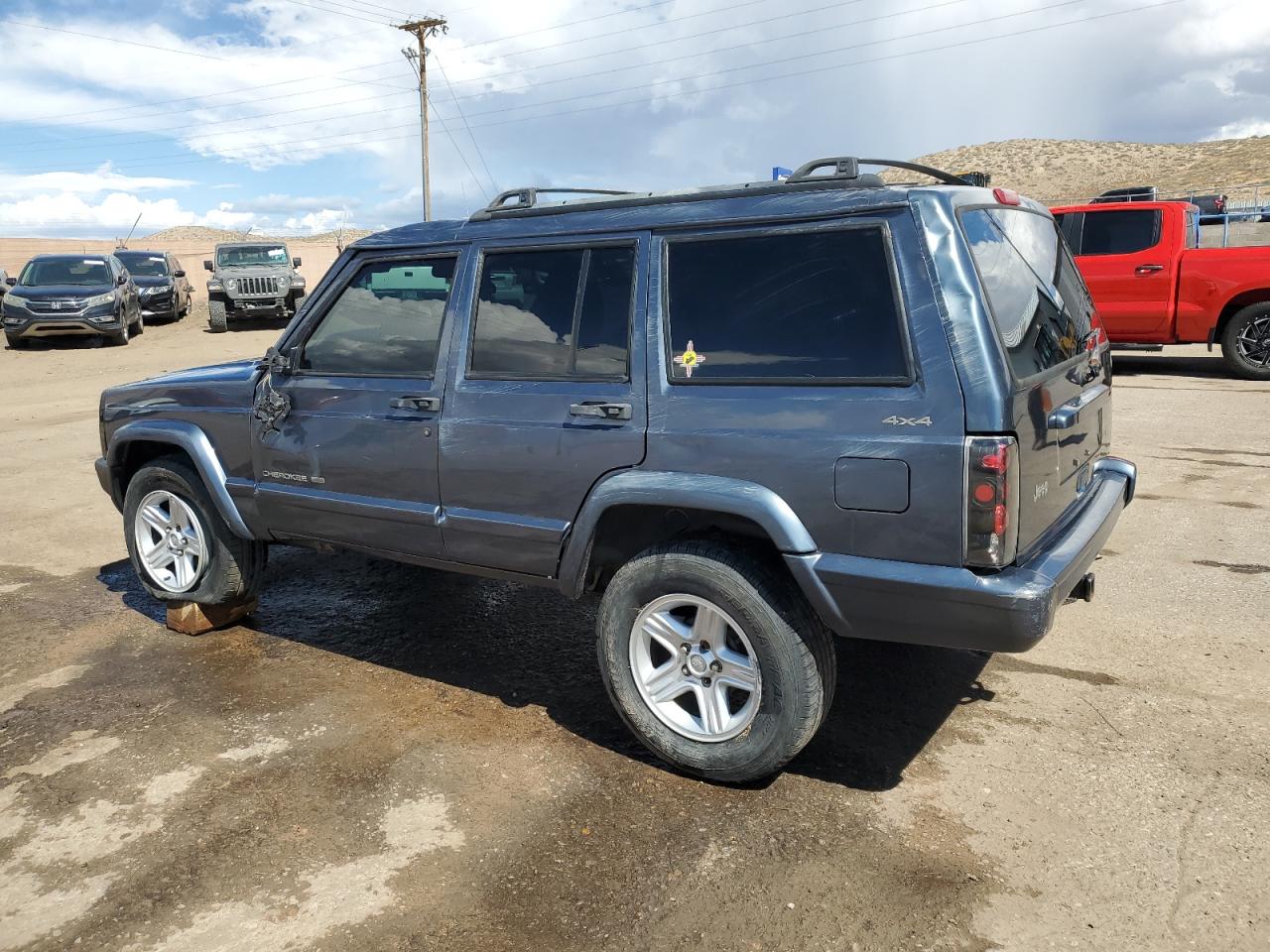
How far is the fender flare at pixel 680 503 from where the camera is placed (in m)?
3.10

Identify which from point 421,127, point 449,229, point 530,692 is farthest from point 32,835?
point 421,127

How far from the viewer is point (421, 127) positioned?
39.7 metres

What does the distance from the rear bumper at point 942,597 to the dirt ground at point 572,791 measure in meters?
0.63

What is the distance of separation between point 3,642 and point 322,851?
280 cm

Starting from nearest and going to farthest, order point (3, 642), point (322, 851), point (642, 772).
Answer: point (322, 851)
point (642, 772)
point (3, 642)

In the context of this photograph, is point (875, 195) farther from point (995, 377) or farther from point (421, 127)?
point (421, 127)

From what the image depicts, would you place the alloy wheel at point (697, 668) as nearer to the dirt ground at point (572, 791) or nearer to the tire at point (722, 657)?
the tire at point (722, 657)

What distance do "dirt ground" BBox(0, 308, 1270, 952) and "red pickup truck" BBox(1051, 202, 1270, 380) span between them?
7482 mm

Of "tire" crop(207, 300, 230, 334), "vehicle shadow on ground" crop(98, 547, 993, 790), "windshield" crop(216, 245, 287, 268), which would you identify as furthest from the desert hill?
"vehicle shadow on ground" crop(98, 547, 993, 790)

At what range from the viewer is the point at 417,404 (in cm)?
396

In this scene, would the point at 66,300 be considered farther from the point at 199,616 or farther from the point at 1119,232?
the point at 1119,232

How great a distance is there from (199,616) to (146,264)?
22.1m

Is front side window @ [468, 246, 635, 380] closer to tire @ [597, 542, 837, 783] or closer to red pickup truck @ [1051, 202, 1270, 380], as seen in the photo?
tire @ [597, 542, 837, 783]

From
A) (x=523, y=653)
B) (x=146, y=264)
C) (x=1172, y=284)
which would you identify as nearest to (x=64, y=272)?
(x=146, y=264)
